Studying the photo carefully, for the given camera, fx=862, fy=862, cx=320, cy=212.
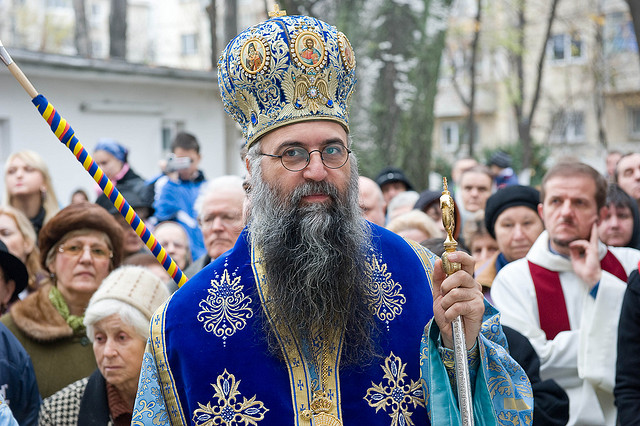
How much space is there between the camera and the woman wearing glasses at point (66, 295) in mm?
4531

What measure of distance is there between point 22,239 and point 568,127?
A: 34.7 meters

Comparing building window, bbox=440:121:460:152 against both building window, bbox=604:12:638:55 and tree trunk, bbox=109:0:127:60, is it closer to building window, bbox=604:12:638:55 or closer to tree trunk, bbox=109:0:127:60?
building window, bbox=604:12:638:55

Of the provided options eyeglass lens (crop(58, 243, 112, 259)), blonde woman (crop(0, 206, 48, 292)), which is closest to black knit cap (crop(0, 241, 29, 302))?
eyeglass lens (crop(58, 243, 112, 259))

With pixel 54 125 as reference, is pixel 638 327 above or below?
below

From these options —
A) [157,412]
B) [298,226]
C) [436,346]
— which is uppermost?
[298,226]

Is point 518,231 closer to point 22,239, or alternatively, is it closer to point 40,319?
point 40,319

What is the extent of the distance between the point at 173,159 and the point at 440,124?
3546cm

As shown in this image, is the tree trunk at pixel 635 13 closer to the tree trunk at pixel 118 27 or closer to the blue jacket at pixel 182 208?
the blue jacket at pixel 182 208

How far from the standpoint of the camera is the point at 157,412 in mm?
2771

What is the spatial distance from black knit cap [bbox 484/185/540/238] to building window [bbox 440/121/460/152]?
3645 cm

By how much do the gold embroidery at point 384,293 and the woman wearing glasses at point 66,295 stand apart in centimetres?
219

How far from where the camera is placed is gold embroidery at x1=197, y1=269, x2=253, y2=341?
9.33ft

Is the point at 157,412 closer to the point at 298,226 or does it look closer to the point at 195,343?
the point at 195,343

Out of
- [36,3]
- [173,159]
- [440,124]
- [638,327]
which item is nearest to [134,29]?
[36,3]
